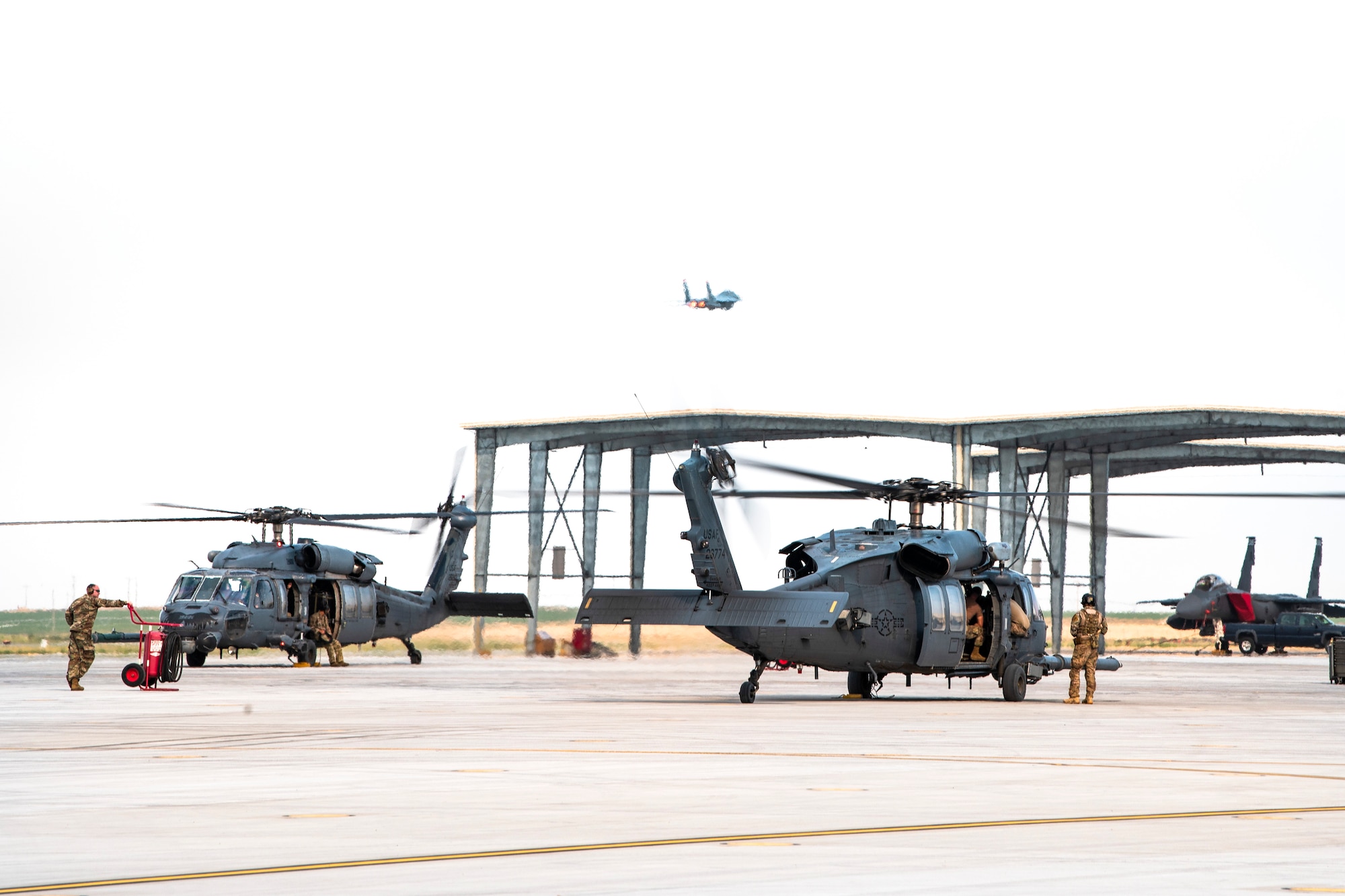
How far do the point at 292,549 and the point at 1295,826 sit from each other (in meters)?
35.1

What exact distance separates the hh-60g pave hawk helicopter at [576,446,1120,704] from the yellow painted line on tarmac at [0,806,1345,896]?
48.0 feet

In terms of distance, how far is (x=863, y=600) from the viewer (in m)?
28.4

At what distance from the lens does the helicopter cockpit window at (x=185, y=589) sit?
1598 inches

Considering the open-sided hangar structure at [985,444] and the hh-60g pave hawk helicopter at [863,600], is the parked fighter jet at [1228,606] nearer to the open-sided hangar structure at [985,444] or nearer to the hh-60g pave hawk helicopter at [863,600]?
the open-sided hangar structure at [985,444]

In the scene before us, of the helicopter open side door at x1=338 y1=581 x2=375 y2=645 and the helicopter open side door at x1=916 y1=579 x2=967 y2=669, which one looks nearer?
the helicopter open side door at x1=916 y1=579 x2=967 y2=669

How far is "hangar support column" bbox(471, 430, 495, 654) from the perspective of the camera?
197 ft

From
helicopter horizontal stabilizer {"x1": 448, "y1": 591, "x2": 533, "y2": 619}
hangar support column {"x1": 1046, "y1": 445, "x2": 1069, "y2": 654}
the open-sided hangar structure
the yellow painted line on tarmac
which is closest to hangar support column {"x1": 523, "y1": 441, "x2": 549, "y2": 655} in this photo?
the open-sided hangar structure

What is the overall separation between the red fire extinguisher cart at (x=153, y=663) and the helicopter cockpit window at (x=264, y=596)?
7911 millimetres

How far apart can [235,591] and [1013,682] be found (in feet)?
65.1

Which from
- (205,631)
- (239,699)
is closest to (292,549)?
(205,631)

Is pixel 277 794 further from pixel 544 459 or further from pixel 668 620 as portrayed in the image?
pixel 544 459

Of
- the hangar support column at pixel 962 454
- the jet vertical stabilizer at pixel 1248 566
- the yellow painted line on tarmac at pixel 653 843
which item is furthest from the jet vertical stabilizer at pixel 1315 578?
the yellow painted line on tarmac at pixel 653 843

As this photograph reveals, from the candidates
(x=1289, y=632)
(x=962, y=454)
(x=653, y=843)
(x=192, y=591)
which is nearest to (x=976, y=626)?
(x=192, y=591)

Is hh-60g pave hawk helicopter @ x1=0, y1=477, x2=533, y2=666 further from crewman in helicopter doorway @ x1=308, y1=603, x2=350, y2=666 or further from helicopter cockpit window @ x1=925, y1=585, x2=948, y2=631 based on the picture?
helicopter cockpit window @ x1=925, y1=585, x2=948, y2=631
